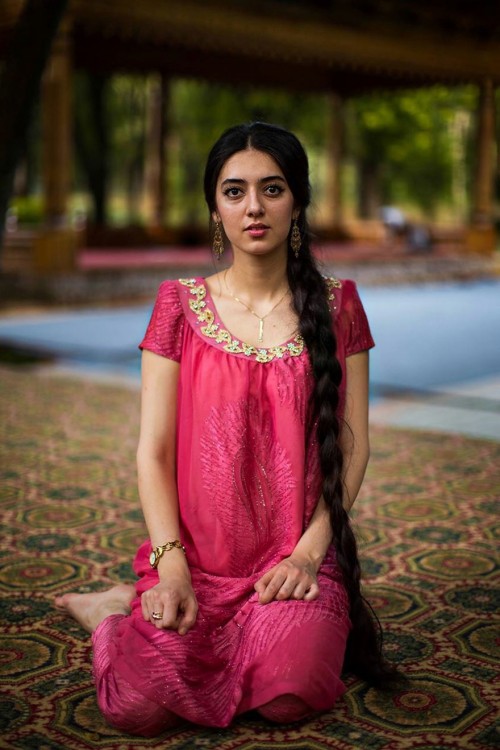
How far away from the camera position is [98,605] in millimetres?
2695

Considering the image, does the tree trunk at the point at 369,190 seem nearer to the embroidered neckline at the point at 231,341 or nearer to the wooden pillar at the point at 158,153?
the wooden pillar at the point at 158,153

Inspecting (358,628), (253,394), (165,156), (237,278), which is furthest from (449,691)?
(165,156)

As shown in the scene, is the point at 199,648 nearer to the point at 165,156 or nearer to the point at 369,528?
the point at 369,528

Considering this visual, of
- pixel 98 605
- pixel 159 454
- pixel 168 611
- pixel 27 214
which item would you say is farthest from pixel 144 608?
pixel 27 214

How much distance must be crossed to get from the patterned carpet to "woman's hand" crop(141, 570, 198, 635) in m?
0.23

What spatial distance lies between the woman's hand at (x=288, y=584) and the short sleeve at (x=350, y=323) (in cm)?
54

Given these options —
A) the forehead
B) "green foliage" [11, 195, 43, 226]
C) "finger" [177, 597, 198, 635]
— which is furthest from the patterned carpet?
"green foliage" [11, 195, 43, 226]

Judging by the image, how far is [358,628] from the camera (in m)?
2.46

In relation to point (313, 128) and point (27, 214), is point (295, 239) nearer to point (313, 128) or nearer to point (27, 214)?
point (27, 214)

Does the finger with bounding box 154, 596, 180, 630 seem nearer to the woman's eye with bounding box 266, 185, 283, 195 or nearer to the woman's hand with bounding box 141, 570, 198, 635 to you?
the woman's hand with bounding box 141, 570, 198, 635

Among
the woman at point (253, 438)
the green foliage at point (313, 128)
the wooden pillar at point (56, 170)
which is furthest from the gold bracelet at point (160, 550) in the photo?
the green foliage at point (313, 128)

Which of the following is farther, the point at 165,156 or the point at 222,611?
the point at 165,156

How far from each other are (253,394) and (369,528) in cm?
157

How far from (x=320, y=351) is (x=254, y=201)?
38cm
